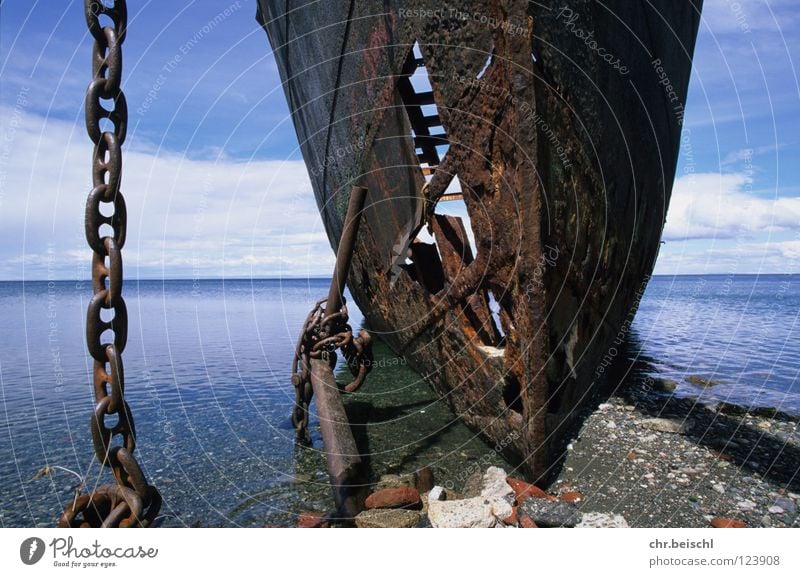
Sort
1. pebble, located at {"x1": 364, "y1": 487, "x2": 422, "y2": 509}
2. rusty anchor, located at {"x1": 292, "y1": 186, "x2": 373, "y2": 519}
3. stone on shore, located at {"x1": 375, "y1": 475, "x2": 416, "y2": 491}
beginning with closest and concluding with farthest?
pebble, located at {"x1": 364, "y1": 487, "x2": 422, "y2": 509} < stone on shore, located at {"x1": 375, "y1": 475, "x2": 416, "y2": 491} < rusty anchor, located at {"x1": 292, "y1": 186, "x2": 373, "y2": 519}

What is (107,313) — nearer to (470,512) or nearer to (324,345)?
(470,512)

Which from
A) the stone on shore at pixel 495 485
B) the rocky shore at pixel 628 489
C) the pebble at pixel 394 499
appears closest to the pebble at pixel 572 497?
the rocky shore at pixel 628 489

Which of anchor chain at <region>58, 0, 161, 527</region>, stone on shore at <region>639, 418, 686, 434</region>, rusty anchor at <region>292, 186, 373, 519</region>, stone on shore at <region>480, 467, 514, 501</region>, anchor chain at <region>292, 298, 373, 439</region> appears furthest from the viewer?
stone on shore at <region>639, 418, 686, 434</region>

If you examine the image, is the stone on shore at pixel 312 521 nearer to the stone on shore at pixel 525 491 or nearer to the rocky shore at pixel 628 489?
the rocky shore at pixel 628 489

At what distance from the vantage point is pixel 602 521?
298cm

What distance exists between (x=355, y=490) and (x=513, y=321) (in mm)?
1547

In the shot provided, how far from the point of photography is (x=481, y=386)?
3.69 metres

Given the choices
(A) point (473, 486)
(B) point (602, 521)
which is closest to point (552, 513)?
(B) point (602, 521)

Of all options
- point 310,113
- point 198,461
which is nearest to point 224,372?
point 198,461

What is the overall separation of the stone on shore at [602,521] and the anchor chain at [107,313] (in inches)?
91.8

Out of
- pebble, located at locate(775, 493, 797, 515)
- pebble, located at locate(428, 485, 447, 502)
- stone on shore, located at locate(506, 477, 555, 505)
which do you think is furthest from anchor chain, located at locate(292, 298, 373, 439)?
pebble, located at locate(775, 493, 797, 515)

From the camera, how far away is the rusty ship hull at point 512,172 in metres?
2.91

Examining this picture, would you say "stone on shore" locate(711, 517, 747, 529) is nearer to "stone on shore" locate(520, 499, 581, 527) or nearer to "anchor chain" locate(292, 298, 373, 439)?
"stone on shore" locate(520, 499, 581, 527)

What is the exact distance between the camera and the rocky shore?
3.06 metres
